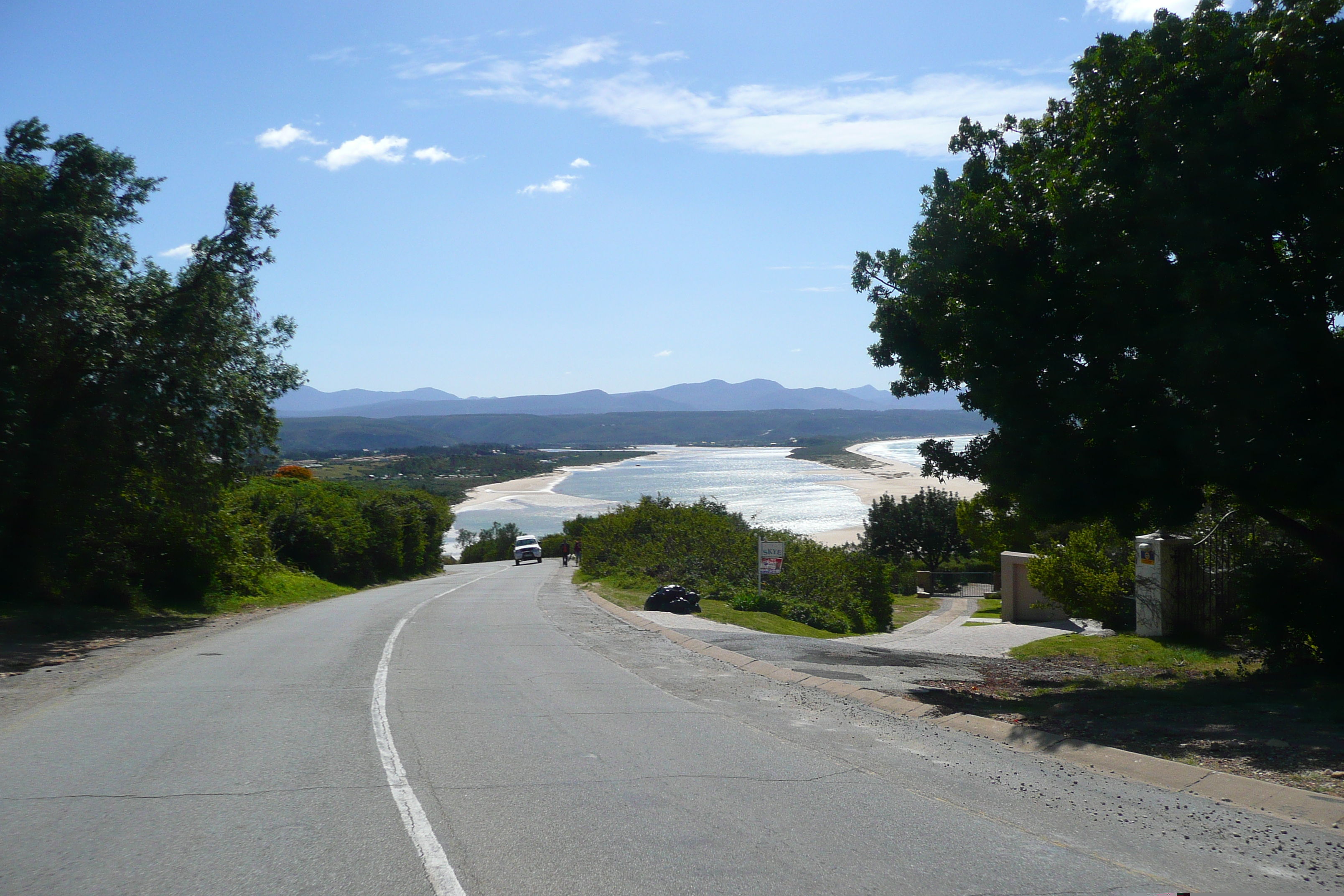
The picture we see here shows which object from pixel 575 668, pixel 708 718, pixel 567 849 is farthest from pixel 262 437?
pixel 567 849

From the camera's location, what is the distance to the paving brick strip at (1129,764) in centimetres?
560

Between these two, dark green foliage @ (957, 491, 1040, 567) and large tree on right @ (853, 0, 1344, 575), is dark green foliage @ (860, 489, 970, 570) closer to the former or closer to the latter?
dark green foliage @ (957, 491, 1040, 567)

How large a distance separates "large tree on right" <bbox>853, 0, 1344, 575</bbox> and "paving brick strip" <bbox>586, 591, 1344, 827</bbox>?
2948 millimetres

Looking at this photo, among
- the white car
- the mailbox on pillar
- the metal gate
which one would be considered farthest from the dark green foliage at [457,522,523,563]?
the metal gate

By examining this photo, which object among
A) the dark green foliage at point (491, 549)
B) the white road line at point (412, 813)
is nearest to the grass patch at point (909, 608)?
the white road line at point (412, 813)

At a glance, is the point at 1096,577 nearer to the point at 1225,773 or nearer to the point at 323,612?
the point at 1225,773

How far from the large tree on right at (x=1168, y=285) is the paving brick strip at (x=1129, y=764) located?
9.67 ft

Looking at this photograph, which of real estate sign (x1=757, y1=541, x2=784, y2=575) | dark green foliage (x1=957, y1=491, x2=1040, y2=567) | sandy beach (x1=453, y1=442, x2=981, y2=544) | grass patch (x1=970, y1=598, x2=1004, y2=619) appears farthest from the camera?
sandy beach (x1=453, y1=442, x2=981, y2=544)

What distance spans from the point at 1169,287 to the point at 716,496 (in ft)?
322

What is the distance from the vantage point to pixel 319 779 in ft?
21.0

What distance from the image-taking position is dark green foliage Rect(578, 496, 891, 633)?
23.7m

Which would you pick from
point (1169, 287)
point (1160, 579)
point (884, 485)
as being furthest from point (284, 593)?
point (884, 485)

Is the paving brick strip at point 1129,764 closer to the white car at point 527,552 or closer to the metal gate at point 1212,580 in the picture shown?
the metal gate at point 1212,580

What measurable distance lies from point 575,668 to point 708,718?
362cm
